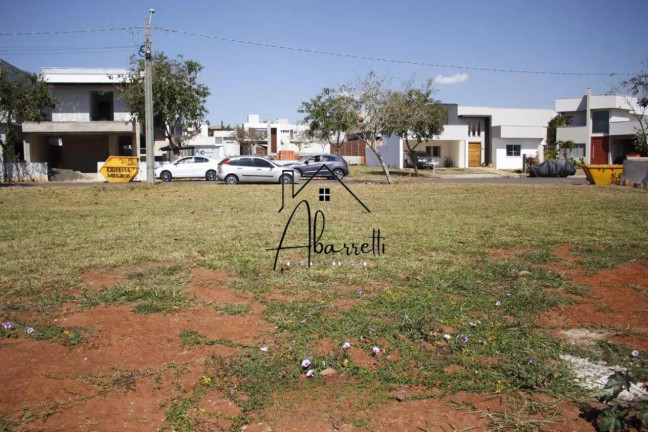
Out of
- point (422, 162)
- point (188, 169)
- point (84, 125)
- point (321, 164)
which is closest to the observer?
point (188, 169)

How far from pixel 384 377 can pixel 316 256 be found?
14.1ft

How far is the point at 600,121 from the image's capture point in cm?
5350

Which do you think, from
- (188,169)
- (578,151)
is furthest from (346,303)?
(578,151)

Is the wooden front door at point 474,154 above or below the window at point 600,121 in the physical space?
below

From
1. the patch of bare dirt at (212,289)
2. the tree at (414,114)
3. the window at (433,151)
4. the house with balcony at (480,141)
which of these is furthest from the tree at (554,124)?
the patch of bare dirt at (212,289)

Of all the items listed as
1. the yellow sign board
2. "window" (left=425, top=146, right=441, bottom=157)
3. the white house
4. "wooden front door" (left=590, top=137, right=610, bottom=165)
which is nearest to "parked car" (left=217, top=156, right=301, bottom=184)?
the yellow sign board

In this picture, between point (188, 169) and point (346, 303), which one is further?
point (188, 169)

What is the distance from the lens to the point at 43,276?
709 cm

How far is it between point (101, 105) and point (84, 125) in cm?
523

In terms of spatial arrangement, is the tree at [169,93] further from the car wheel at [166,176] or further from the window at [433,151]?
the window at [433,151]

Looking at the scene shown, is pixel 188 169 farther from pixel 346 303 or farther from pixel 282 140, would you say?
pixel 282 140

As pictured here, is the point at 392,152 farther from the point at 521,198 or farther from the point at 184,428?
the point at 184,428

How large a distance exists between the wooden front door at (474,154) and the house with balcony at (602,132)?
7280 millimetres

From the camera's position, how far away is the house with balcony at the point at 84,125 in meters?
36.8
